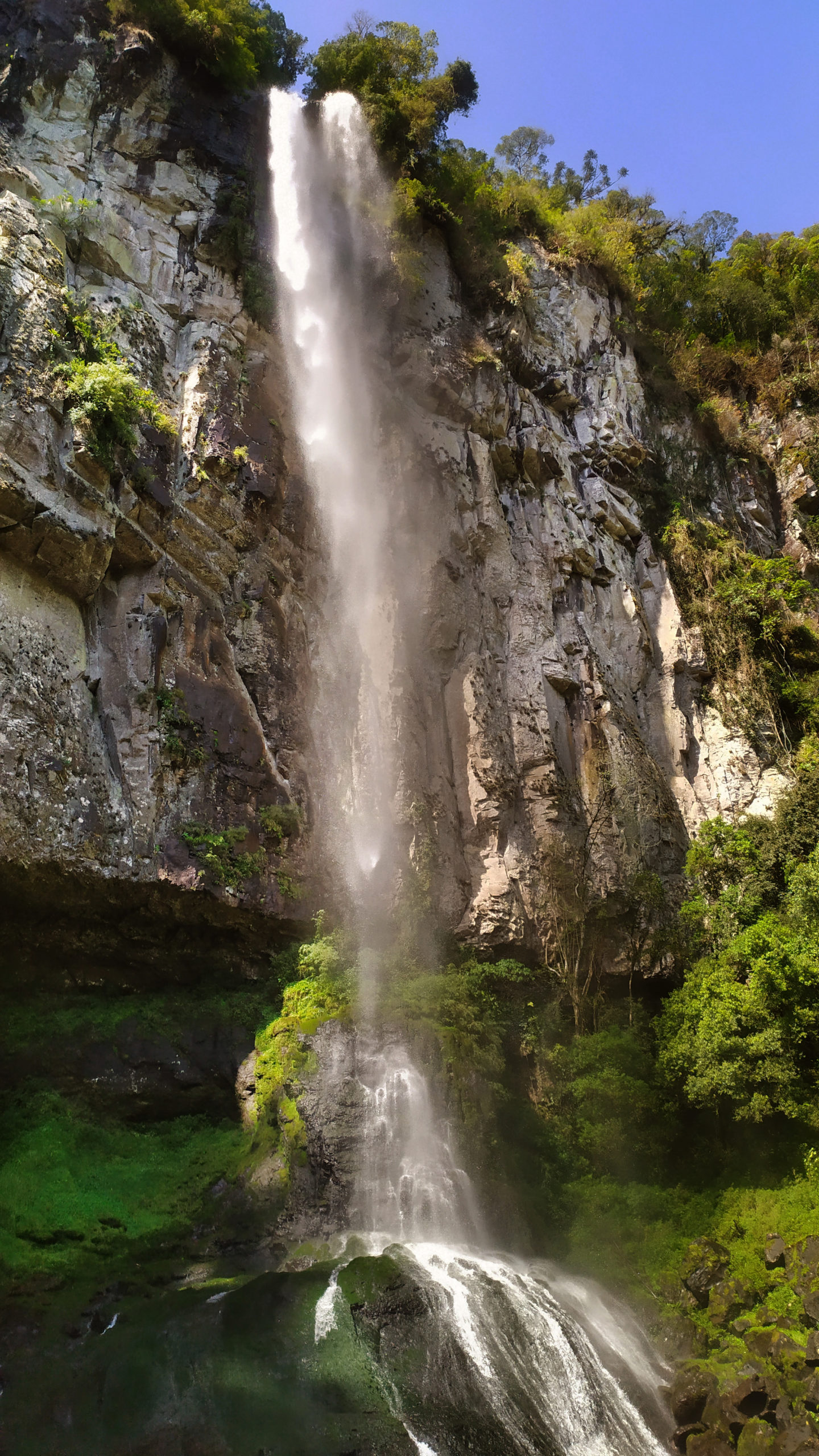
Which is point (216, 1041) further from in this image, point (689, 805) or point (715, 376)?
point (715, 376)

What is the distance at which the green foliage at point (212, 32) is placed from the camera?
56.0 feet

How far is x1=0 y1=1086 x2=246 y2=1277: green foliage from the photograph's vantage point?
8.53m

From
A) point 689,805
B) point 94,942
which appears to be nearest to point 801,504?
point 689,805

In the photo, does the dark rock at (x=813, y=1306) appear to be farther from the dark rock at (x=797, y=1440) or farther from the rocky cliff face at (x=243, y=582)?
the rocky cliff face at (x=243, y=582)

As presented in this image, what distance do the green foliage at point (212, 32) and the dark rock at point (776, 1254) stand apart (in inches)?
942

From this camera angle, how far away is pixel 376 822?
14094 millimetres

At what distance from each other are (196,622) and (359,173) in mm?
13693

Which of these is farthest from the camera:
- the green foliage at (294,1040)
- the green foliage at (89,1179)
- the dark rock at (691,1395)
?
the green foliage at (294,1040)

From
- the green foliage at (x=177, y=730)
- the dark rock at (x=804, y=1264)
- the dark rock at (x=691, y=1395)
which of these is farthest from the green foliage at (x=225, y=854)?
the dark rock at (x=804, y=1264)

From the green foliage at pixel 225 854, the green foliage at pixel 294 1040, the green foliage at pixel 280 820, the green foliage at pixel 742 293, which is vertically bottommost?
the green foliage at pixel 294 1040

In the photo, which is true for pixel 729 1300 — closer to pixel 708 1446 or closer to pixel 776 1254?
pixel 776 1254

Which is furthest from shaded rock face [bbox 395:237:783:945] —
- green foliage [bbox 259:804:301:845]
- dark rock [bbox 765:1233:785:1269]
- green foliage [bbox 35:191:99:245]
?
green foliage [bbox 35:191:99:245]

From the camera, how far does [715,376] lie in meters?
22.9

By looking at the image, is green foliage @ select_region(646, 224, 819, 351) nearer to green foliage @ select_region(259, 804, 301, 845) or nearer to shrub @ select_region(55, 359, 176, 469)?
shrub @ select_region(55, 359, 176, 469)
